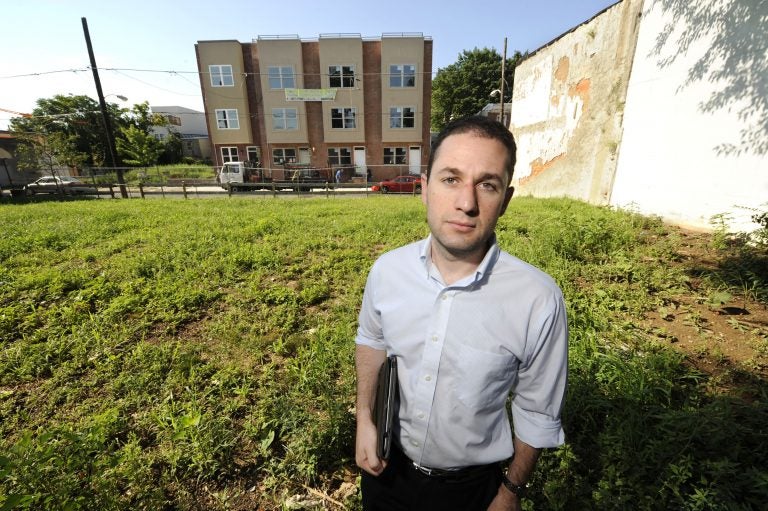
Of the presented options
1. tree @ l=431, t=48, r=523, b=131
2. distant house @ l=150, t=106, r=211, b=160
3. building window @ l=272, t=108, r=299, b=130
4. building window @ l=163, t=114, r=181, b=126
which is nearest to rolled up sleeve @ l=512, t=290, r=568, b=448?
building window @ l=272, t=108, r=299, b=130

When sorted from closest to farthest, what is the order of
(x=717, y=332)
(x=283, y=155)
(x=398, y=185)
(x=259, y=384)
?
1. (x=259, y=384)
2. (x=717, y=332)
3. (x=398, y=185)
4. (x=283, y=155)

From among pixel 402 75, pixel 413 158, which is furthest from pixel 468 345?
pixel 402 75

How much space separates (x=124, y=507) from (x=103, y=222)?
8.60 m

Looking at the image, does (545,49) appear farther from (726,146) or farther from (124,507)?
(124,507)

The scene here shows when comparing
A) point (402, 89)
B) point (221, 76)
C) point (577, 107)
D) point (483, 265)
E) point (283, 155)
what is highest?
point (221, 76)

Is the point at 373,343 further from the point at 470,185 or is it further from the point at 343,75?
the point at 343,75

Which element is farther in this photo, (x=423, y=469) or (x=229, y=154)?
(x=229, y=154)

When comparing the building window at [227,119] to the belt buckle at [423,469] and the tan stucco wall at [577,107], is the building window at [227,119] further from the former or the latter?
the belt buckle at [423,469]

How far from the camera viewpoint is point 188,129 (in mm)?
54094

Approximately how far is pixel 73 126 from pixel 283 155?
78.6ft

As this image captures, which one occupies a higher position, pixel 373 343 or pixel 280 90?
pixel 280 90

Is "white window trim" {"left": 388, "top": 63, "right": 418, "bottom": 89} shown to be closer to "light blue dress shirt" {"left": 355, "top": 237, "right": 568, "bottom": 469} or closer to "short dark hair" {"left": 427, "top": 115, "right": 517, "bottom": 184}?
"short dark hair" {"left": 427, "top": 115, "right": 517, "bottom": 184}

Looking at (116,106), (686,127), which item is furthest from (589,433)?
(116,106)

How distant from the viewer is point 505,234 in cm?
687
